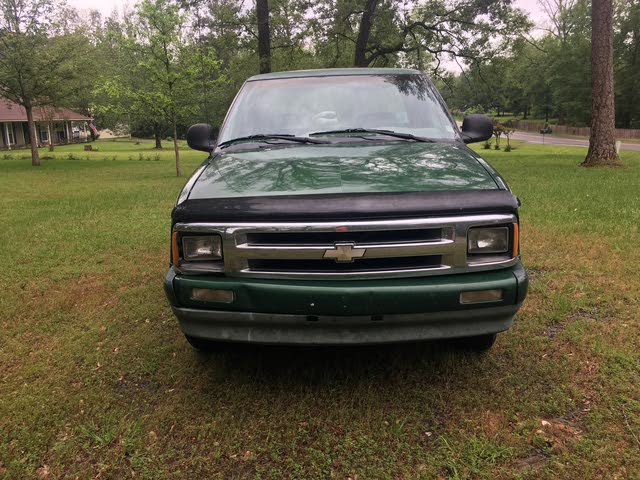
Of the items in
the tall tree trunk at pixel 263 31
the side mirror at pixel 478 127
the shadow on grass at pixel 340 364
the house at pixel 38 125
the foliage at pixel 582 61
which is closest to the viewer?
the shadow on grass at pixel 340 364

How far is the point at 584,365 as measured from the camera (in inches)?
124

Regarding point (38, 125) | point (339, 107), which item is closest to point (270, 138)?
point (339, 107)

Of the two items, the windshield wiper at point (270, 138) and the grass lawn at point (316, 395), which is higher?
the windshield wiper at point (270, 138)


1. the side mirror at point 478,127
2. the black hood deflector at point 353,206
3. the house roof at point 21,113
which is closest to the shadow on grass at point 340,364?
the black hood deflector at point 353,206

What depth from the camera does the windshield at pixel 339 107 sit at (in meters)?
3.73

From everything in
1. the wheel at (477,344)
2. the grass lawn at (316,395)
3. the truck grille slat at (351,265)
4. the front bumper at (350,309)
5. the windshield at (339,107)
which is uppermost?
the windshield at (339,107)

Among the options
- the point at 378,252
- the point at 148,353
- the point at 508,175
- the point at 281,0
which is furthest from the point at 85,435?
the point at 281,0

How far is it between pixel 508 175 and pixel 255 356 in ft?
37.0

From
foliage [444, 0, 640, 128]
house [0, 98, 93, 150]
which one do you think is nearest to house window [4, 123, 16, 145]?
house [0, 98, 93, 150]

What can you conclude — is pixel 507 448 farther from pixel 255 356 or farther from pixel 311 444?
pixel 255 356

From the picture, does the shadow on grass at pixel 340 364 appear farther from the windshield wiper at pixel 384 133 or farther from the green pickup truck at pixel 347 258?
the windshield wiper at pixel 384 133

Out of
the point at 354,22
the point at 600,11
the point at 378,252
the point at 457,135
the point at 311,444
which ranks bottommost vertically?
the point at 311,444

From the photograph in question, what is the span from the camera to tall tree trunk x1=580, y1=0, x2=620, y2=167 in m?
12.9

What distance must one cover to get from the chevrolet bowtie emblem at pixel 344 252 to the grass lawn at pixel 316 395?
900mm
